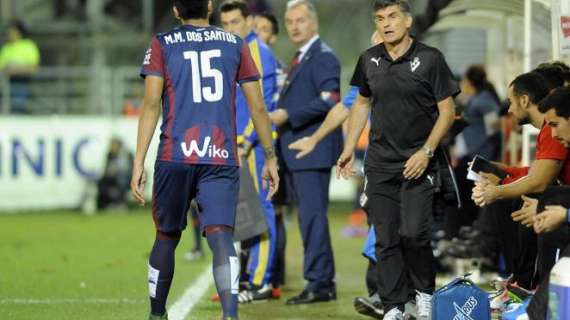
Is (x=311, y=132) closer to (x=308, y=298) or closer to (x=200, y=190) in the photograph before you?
(x=308, y=298)

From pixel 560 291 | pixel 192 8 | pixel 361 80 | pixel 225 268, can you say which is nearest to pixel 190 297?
pixel 361 80

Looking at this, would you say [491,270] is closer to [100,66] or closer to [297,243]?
[297,243]

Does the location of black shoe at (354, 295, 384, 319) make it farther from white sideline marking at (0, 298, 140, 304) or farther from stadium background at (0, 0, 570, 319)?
white sideline marking at (0, 298, 140, 304)

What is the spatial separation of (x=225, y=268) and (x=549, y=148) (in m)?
2.09

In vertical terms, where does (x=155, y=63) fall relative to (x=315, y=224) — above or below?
above

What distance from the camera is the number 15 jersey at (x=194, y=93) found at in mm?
7672

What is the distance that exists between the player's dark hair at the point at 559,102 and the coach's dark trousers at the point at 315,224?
291 cm

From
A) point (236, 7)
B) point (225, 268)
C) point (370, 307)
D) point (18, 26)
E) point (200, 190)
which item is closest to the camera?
point (225, 268)

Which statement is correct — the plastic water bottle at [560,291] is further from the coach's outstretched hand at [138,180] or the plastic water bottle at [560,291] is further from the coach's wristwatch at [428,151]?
the coach's outstretched hand at [138,180]

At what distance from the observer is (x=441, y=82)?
8555 millimetres

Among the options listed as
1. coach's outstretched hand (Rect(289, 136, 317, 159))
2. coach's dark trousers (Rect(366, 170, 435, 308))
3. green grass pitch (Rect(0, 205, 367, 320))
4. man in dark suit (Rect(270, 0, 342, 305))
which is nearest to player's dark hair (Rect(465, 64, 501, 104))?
green grass pitch (Rect(0, 205, 367, 320))

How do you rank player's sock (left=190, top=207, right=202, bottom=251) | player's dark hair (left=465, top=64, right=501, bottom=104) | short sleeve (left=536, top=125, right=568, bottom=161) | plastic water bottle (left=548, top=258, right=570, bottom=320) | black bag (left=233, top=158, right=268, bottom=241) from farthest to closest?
player's sock (left=190, top=207, right=202, bottom=251), player's dark hair (left=465, top=64, right=501, bottom=104), black bag (left=233, top=158, right=268, bottom=241), short sleeve (left=536, top=125, right=568, bottom=161), plastic water bottle (left=548, top=258, right=570, bottom=320)

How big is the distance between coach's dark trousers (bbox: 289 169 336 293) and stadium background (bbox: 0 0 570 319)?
0.99 ft

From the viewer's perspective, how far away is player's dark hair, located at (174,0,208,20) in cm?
777
